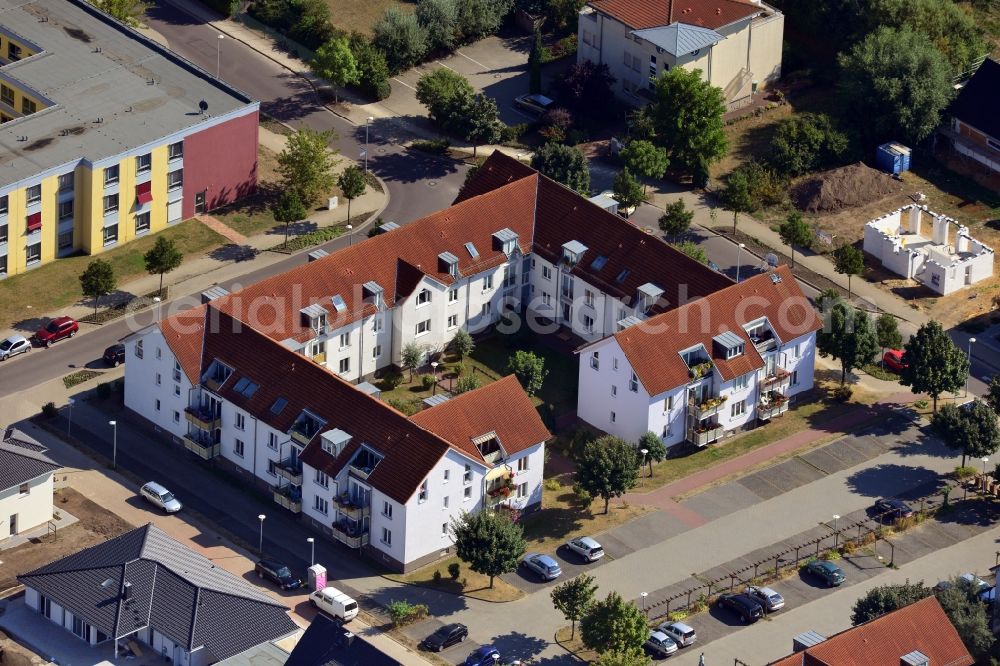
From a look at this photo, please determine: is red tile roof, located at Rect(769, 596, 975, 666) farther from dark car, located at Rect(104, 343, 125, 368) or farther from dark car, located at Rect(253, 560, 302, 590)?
dark car, located at Rect(104, 343, 125, 368)

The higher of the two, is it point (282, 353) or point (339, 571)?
point (282, 353)

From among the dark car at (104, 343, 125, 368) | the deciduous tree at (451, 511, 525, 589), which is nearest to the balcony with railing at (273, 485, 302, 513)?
the deciduous tree at (451, 511, 525, 589)

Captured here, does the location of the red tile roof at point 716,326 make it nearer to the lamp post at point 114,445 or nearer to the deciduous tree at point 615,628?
the deciduous tree at point 615,628

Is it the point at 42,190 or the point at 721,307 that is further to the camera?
the point at 42,190

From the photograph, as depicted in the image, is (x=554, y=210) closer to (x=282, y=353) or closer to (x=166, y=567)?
(x=282, y=353)

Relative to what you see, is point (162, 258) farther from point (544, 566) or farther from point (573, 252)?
point (544, 566)

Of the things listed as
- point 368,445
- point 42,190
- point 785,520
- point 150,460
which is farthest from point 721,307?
point 42,190
